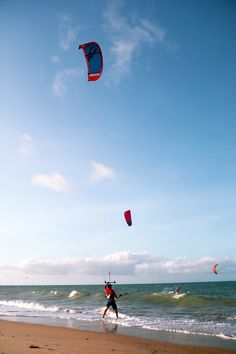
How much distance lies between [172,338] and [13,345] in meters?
5.45

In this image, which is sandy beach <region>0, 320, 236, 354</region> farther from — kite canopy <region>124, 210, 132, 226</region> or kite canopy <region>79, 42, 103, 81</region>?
kite canopy <region>79, 42, 103, 81</region>

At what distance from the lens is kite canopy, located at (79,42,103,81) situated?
12344mm

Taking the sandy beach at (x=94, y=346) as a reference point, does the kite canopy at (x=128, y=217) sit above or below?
above

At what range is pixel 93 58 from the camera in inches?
493

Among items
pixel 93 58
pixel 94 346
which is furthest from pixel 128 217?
pixel 94 346

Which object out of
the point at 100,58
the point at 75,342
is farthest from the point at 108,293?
the point at 100,58

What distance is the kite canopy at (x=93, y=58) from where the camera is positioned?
40.5 ft

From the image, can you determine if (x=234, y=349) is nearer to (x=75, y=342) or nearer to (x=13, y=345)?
(x=75, y=342)

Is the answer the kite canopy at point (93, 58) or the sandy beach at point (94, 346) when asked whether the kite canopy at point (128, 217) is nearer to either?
the sandy beach at point (94, 346)

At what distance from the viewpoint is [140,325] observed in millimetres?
14312

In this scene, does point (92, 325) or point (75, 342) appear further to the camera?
point (92, 325)

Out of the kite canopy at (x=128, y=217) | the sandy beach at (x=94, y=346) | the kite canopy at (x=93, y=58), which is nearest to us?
the sandy beach at (x=94, y=346)

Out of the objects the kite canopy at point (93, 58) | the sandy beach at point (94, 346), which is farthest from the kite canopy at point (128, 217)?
the kite canopy at point (93, 58)

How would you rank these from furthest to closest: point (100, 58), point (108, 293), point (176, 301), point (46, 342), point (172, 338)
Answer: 1. point (176, 301)
2. point (108, 293)
3. point (100, 58)
4. point (172, 338)
5. point (46, 342)
